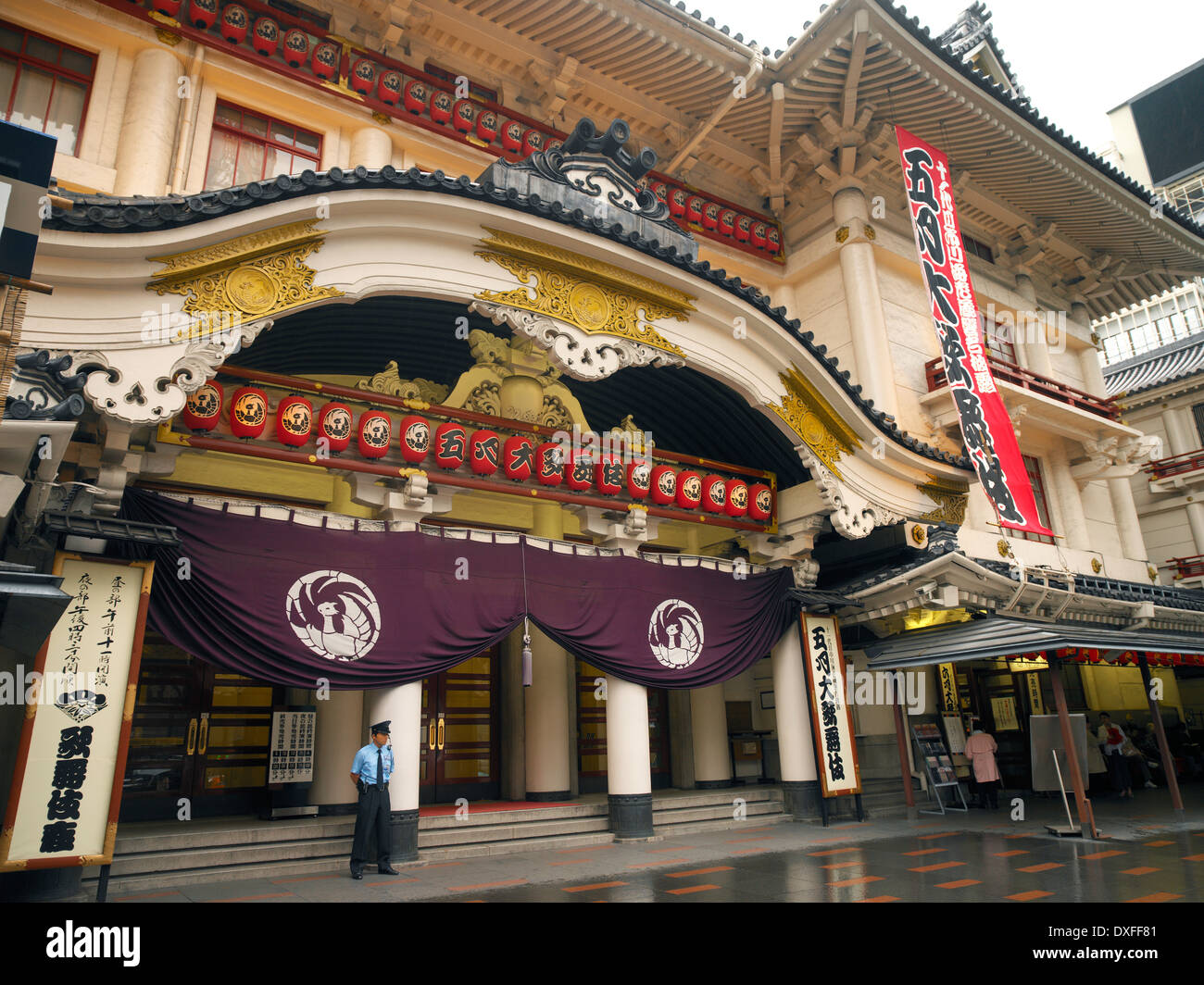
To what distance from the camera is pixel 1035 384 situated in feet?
58.6

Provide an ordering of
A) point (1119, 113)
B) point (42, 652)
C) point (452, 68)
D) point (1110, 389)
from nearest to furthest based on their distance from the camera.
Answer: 1. point (42, 652)
2. point (452, 68)
3. point (1110, 389)
4. point (1119, 113)

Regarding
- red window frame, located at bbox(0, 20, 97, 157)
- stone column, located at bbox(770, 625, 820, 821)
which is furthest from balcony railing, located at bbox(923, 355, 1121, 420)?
red window frame, located at bbox(0, 20, 97, 157)

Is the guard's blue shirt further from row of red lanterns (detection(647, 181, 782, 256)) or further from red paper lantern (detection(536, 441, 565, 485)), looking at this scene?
row of red lanterns (detection(647, 181, 782, 256))

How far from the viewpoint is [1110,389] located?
2767 cm

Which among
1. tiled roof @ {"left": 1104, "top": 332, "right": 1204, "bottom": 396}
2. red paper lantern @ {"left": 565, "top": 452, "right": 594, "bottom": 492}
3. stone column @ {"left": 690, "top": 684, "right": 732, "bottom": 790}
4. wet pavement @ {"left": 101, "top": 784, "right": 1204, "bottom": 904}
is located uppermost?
tiled roof @ {"left": 1104, "top": 332, "right": 1204, "bottom": 396}

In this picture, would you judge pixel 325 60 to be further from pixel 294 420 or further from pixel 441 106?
pixel 294 420

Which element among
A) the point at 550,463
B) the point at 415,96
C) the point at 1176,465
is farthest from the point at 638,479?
the point at 1176,465

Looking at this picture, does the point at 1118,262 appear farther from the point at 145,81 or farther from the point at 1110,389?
the point at 145,81

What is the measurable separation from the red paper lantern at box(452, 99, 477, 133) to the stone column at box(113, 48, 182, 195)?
4.12 metres

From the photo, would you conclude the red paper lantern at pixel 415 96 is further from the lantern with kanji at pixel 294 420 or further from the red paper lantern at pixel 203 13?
the lantern with kanji at pixel 294 420

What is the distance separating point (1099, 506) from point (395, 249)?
1963 cm

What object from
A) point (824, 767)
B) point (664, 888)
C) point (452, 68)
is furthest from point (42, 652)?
point (452, 68)

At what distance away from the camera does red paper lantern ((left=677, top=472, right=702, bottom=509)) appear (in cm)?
1172

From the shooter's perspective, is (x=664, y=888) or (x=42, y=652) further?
(x=664, y=888)
